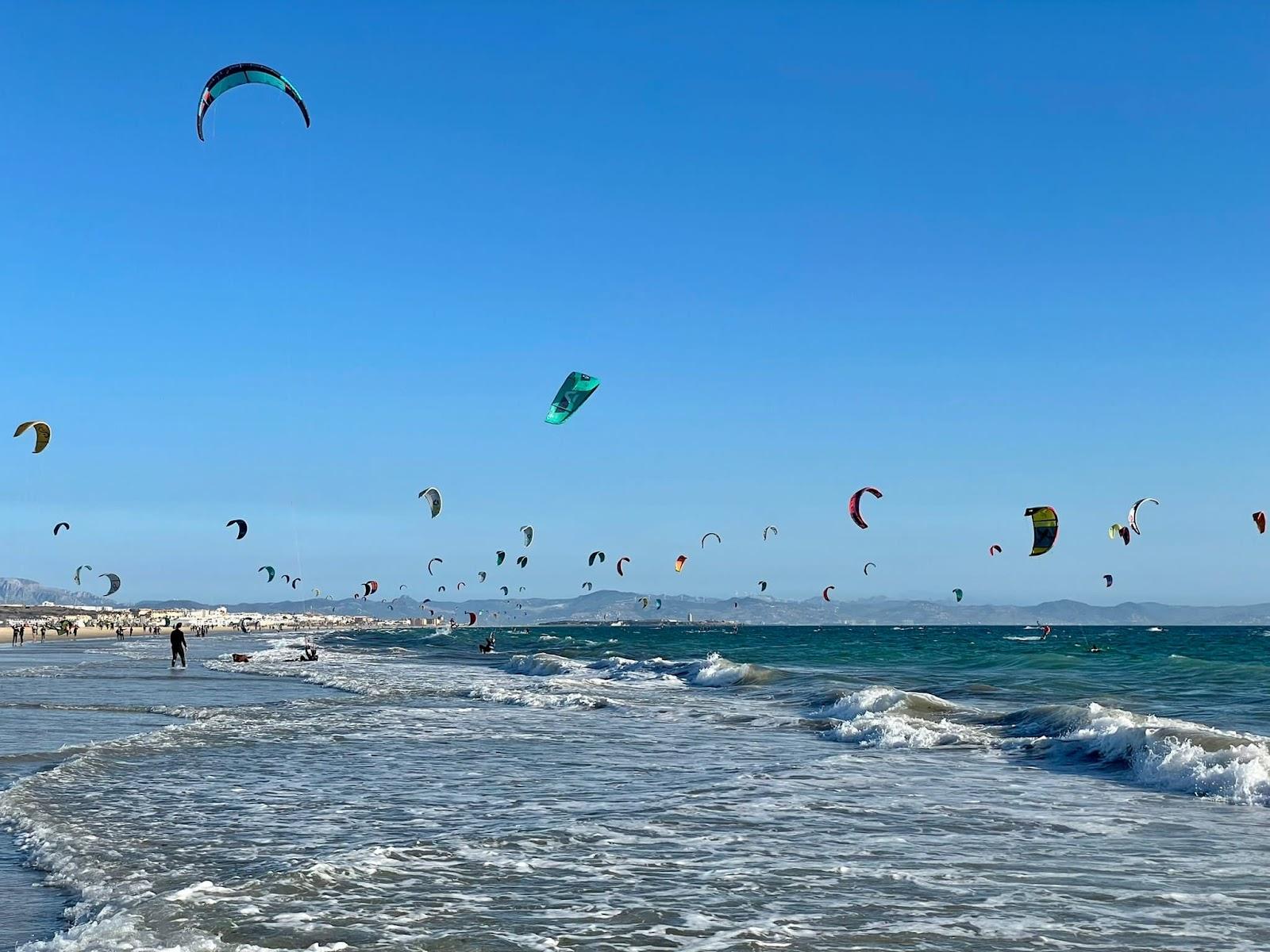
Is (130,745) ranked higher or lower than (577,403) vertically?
lower

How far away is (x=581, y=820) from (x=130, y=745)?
8.37m

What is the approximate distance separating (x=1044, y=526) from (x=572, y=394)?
12.2 meters

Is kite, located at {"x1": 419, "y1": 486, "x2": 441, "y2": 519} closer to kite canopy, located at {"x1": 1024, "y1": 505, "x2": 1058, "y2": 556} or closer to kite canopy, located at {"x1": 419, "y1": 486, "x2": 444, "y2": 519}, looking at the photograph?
kite canopy, located at {"x1": 419, "y1": 486, "x2": 444, "y2": 519}

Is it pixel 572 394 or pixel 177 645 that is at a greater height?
pixel 572 394

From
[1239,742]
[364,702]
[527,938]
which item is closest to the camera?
[527,938]

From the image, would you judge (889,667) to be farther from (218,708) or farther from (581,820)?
(581,820)

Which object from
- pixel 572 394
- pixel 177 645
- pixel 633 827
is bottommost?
pixel 633 827

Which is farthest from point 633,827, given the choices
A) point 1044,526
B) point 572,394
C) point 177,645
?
point 177,645

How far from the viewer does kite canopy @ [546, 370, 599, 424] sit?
2450 cm

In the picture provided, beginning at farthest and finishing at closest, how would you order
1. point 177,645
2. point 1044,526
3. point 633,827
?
point 177,645
point 1044,526
point 633,827

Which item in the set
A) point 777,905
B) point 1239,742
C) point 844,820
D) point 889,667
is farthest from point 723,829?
point 889,667

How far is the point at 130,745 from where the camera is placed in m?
15.6

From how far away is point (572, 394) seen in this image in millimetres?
24672

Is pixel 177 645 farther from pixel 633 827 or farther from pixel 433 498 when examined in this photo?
pixel 633 827
